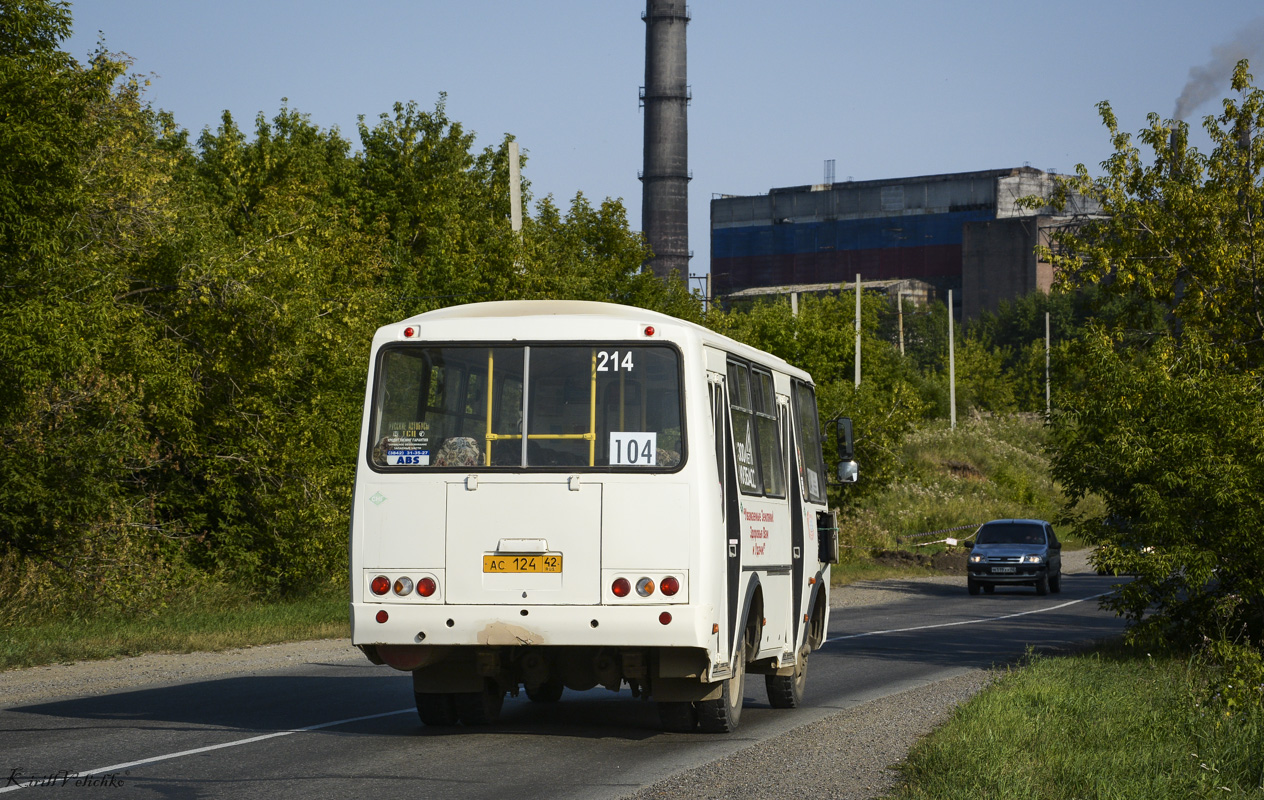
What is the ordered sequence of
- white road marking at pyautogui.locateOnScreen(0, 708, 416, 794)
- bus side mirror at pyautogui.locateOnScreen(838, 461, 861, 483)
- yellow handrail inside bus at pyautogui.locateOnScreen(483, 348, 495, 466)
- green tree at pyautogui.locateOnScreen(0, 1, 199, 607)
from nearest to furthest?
white road marking at pyautogui.locateOnScreen(0, 708, 416, 794), yellow handrail inside bus at pyautogui.locateOnScreen(483, 348, 495, 466), bus side mirror at pyautogui.locateOnScreen(838, 461, 861, 483), green tree at pyautogui.locateOnScreen(0, 1, 199, 607)

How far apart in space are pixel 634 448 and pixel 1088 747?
359 cm

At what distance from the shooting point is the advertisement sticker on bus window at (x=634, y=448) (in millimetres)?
9945

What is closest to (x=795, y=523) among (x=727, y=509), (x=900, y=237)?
(x=727, y=509)

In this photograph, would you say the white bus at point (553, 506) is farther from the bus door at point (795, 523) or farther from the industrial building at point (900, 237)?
the industrial building at point (900, 237)

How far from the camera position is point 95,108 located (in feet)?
81.4

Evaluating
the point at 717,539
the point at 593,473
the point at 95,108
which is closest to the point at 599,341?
the point at 593,473

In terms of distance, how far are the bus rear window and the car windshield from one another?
2827 centimetres

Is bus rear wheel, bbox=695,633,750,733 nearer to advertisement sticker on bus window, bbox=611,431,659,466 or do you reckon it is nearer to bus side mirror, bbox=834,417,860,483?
advertisement sticker on bus window, bbox=611,431,659,466

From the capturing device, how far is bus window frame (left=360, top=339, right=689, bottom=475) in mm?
9945

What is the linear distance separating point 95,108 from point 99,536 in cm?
753

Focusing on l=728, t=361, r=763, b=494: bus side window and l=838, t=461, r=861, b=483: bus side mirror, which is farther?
l=838, t=461, r=861, b=483: bus side mirror

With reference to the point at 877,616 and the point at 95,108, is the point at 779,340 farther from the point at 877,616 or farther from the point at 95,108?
the point at 95,108

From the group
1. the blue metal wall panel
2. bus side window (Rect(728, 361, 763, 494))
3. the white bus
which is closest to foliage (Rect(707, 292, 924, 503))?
bus side window (Rect(728, 361, 763, 494))

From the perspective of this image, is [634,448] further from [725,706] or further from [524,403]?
[725,706]
